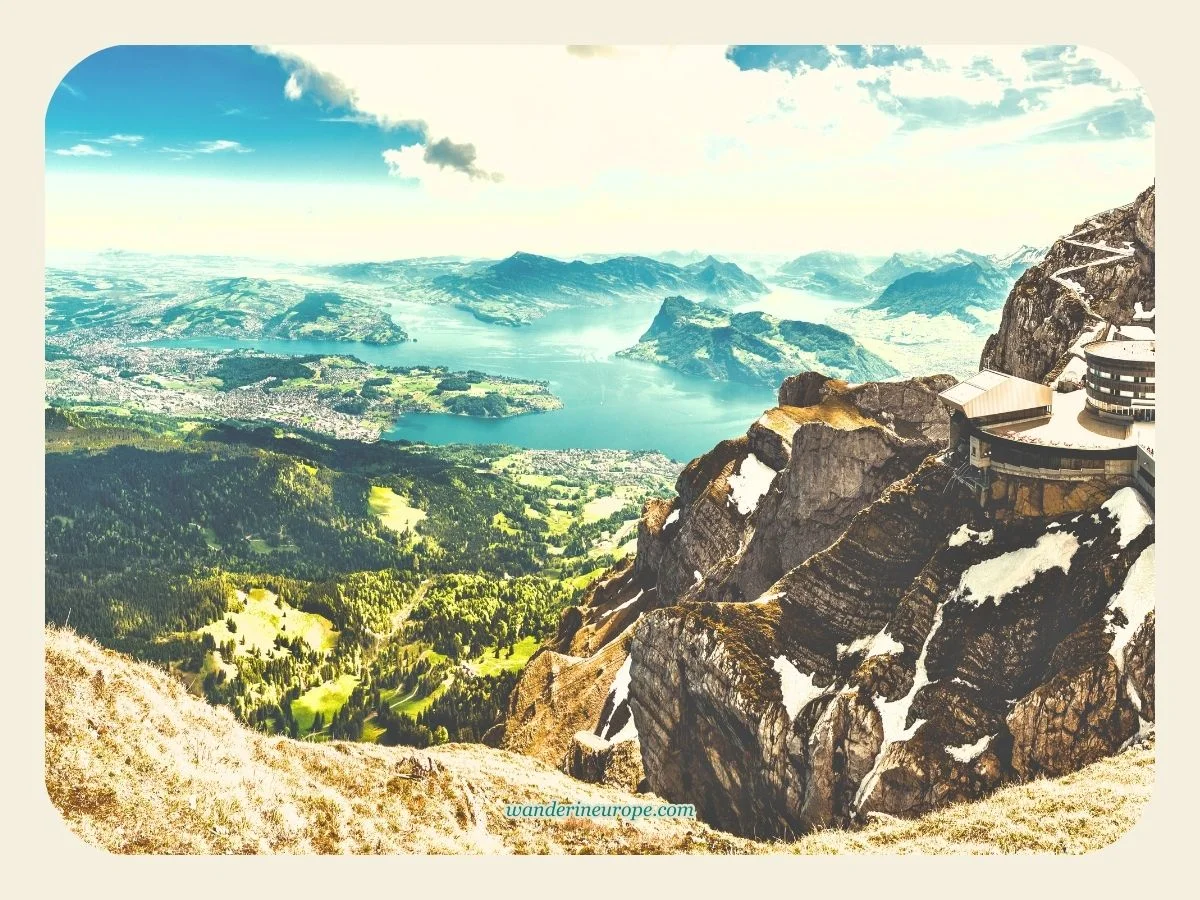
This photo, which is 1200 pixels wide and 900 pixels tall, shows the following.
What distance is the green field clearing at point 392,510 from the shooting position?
39812mm

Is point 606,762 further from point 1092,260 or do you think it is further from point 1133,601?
point 1092,260

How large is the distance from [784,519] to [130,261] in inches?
580

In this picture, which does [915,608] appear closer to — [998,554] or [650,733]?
[998,554]

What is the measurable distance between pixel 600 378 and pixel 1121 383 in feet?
55.7

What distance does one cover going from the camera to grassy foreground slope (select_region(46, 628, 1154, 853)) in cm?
1147

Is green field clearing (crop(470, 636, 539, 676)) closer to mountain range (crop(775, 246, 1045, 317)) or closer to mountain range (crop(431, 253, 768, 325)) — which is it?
mountain range (crop(431, 253, 768, 325))

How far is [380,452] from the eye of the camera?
159 feet

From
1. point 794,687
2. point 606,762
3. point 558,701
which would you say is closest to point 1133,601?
point 794,687

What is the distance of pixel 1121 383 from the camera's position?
41.0 feet

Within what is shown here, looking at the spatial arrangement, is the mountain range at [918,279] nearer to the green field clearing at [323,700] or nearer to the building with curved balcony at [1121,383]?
the building with curved balcony at [1121,383]

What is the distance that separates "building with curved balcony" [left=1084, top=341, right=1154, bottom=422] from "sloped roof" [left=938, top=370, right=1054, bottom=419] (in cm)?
64

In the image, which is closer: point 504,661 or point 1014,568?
point 1014,568

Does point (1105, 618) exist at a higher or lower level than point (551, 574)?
higher

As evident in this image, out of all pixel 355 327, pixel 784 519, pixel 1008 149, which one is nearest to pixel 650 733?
pixel 784 519
